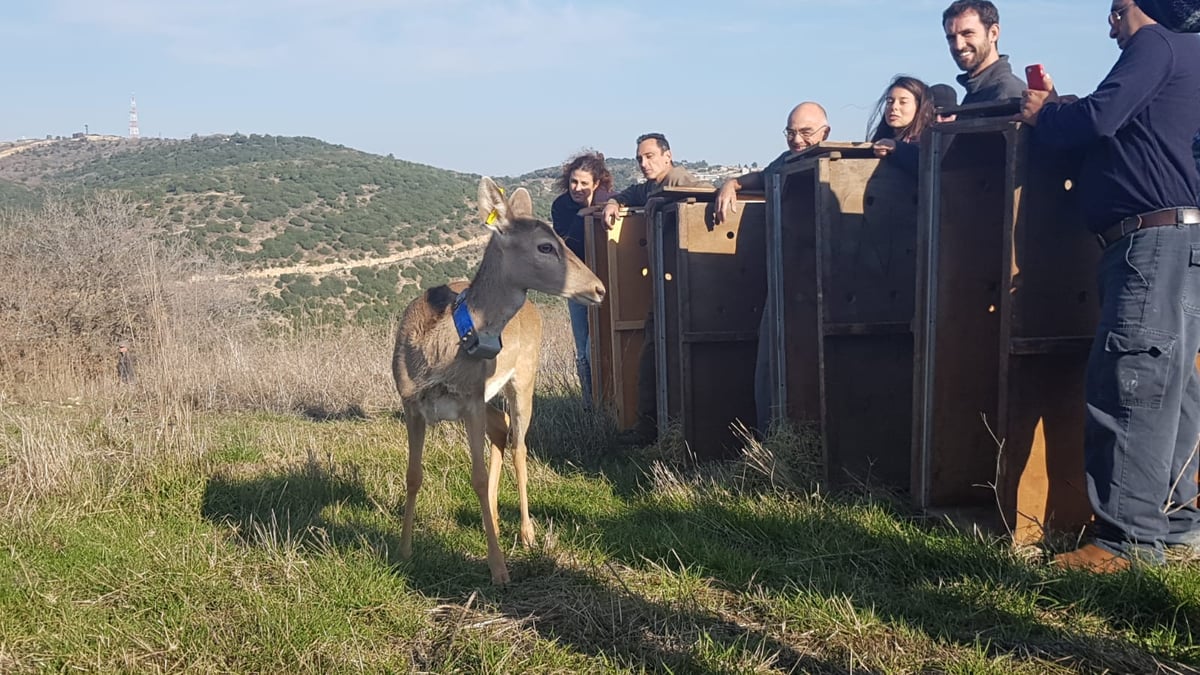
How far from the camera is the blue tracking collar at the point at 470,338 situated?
5.51m

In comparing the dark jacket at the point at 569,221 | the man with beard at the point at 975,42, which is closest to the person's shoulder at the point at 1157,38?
the man with beard at the point at 975,42

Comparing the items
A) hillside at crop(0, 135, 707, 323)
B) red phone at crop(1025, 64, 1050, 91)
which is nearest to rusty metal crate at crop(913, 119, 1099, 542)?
red phone at crop(1025, 64, 1050, 91)

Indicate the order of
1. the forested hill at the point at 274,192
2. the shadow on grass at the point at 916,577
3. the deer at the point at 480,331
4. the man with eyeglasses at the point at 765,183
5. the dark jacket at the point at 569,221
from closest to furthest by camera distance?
the shadow on grass at the point at 916,577 → the deer at the point at 480,331 → the man with eyeglasses at the point at 765,183 → the dark jacket at the point at 569,221 → the forested hill at the point at 274,192

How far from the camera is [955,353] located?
555 cm

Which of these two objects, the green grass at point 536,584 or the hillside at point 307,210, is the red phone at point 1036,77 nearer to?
the green grass at point 536,584

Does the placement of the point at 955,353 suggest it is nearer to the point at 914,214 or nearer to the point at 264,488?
the point at 914,214

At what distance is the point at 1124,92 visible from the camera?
14.6ft

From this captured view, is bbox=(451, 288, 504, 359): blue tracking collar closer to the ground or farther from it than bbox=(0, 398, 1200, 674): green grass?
farther from it

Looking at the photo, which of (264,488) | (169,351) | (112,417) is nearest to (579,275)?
(264,488)

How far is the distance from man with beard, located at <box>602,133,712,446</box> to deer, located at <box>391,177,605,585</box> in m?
2.42

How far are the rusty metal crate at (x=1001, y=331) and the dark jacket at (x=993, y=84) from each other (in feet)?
2.52

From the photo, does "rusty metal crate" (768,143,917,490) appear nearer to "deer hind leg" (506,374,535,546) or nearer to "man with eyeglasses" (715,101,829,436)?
"man with eyeglasses" (715,101,829,436)

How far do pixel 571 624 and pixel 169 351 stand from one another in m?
7.95

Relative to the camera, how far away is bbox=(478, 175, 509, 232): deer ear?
5855 millimetres
